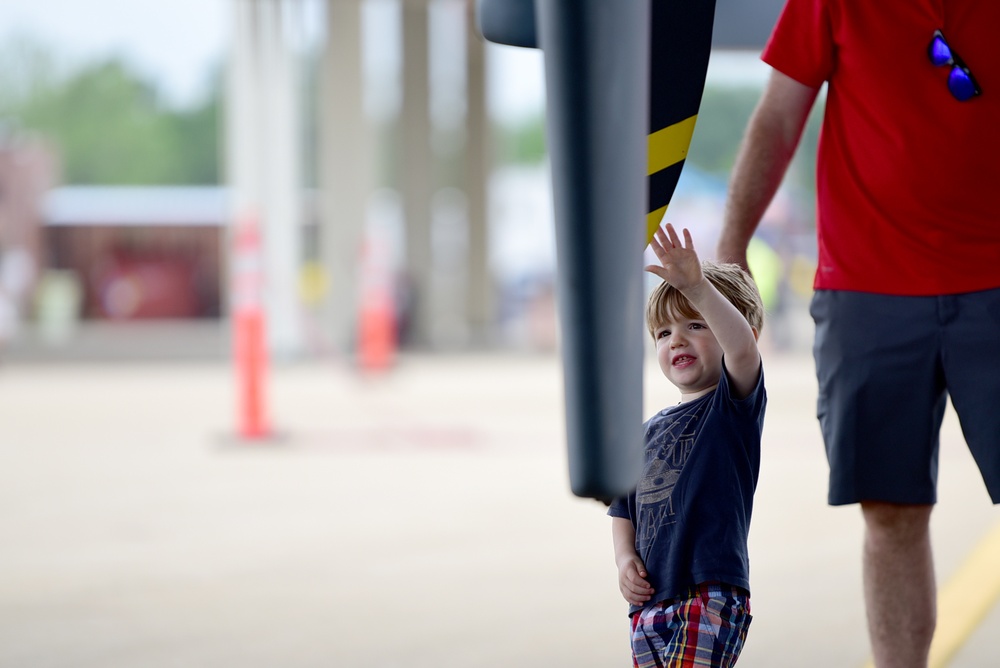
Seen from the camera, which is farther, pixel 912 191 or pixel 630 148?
pixel 912 191

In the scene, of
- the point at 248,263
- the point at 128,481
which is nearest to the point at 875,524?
the point at 128,481

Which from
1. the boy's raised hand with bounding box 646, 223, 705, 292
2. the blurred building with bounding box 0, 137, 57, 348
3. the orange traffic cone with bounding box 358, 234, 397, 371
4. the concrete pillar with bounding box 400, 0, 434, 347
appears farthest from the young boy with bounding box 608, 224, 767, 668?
the blurred building with bounding box 0, 137, 57, 348

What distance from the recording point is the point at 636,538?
234 centimetres

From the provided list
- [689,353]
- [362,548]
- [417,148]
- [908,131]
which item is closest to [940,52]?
[908,131]

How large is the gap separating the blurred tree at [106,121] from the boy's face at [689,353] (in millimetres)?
60080

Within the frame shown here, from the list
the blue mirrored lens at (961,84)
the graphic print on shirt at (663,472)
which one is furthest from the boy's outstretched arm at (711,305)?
the blue mirrored lens at (961,84)

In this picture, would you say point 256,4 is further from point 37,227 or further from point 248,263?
point 37,227

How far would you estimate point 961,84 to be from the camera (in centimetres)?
249

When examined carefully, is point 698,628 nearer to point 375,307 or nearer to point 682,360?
point 682,360

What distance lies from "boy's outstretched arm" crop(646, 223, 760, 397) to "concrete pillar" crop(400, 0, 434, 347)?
59.4 ft

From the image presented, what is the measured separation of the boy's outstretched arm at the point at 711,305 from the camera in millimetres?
2062

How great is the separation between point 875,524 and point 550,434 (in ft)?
21.2

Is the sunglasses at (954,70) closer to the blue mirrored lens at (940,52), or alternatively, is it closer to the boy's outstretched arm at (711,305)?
the blue mirrored lens at (940,52)

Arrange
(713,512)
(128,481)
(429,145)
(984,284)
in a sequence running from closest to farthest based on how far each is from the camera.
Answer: (713,512), (984,284), (128,481), (429,145)
